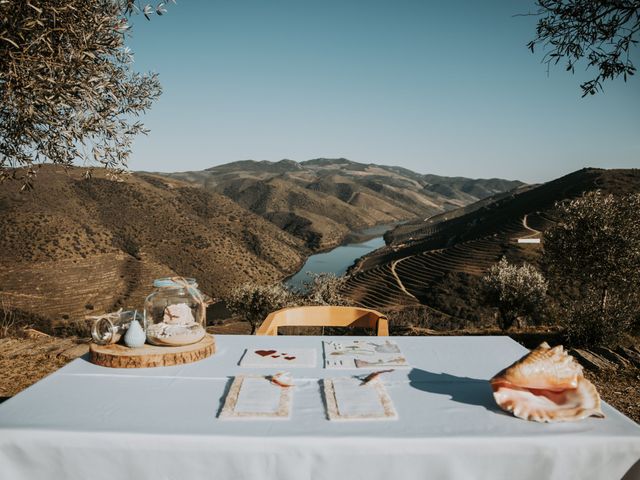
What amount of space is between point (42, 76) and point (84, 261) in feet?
154

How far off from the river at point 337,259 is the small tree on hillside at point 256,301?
49731 mm

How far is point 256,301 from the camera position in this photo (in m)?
20.7

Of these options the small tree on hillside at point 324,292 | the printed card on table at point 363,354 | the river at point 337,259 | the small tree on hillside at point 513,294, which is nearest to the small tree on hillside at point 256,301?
the small tree on hillside at point 324,292

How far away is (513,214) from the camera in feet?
214

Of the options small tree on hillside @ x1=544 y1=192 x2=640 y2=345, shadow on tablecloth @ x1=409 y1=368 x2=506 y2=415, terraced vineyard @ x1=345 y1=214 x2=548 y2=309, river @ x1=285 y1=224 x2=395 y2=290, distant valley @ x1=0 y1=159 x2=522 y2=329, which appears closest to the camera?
shadow on tablecloth @ x1=409 y1=368 x2=506 y2=415

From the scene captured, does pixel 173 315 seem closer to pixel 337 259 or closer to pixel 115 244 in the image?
pixel 115 244

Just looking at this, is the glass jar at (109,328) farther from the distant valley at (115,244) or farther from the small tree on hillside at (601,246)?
the small tree on hillside at (601,246)

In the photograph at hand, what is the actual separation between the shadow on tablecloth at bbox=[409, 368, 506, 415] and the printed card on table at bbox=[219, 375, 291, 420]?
0.71 metres

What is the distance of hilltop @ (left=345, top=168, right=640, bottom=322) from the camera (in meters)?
40.8

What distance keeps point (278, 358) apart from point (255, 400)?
0.63 metres

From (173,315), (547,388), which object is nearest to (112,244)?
(173,315)

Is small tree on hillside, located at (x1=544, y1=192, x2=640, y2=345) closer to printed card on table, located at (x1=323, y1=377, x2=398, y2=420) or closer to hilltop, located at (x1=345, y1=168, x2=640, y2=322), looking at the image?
printed card on table, located at (x1=323, y1=377, x2=398, y2=420)

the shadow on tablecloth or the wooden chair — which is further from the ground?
the wooden chair

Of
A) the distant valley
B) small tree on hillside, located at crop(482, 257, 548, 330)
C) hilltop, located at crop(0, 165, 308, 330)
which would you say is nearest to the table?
the distant valley
